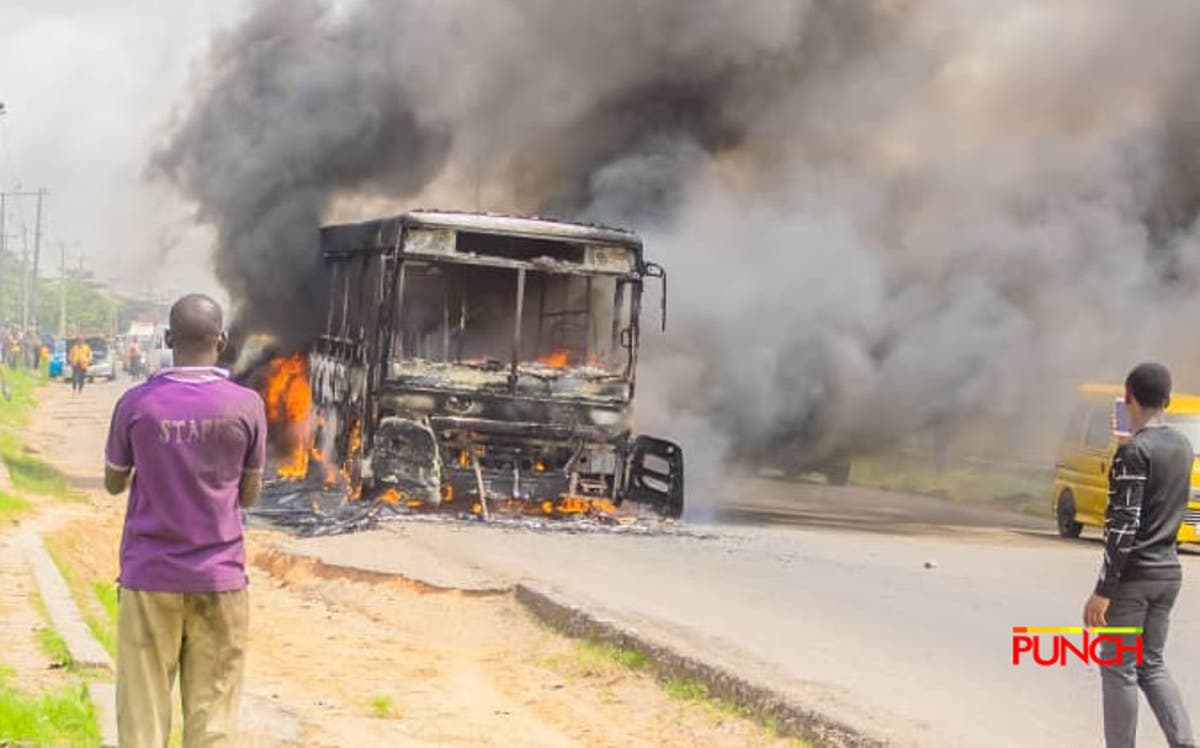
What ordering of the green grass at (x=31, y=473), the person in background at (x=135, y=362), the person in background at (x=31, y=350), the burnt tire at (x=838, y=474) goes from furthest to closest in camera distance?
1. the person in background at (x=31, y=350)
2. the person in background at (x=135, y=362)
3. the burnt tire at (x=838, y=474)
4. the green grass at (x=31, y=473)

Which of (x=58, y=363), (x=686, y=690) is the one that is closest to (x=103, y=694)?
(x=686, y=690)

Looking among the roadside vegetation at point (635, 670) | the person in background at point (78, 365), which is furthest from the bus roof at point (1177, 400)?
the person in background at point (78, 365)

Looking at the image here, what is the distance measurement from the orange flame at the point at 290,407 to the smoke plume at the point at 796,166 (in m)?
0.70

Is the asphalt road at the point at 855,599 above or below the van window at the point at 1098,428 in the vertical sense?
below

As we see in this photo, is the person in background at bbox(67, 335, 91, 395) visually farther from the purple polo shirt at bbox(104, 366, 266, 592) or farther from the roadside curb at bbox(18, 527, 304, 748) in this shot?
the purple polo shirt at bbox(104, 366, 266, 592)

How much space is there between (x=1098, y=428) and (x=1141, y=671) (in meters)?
11.3

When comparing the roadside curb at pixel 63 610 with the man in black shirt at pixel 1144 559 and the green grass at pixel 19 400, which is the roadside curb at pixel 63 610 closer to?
the man in black shirt at pixel 1144 559

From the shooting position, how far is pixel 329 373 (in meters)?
17.8

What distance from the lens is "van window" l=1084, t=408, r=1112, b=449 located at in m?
16.8

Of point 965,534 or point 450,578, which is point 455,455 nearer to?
point 450,578

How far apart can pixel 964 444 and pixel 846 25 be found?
7536 millimetres

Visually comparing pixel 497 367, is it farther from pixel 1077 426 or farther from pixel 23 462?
pixel 23 462

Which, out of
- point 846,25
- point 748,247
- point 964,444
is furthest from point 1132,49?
point 964,444

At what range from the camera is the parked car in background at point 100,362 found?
198ft
